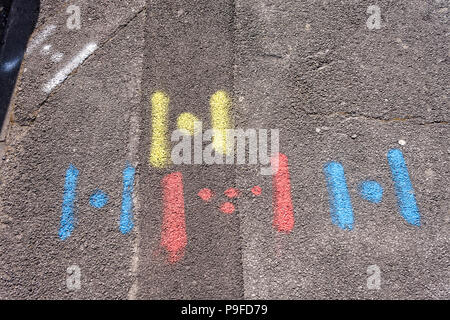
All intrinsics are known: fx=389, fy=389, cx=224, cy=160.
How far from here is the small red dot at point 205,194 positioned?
3018 millimetres

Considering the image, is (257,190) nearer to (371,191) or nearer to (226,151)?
(226,151)

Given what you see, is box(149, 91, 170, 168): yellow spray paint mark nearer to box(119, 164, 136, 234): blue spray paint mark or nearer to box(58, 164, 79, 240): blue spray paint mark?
box(119, 164, 136, 234): blue spray paint mark

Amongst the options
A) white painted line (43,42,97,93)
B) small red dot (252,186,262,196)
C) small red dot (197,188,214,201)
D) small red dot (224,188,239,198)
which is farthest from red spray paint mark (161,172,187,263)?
white painted line (43,42,97,93)

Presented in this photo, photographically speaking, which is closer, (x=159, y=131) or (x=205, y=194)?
(x=205, y=194)

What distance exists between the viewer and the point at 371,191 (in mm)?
3047

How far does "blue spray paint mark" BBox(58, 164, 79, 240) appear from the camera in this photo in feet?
9.60

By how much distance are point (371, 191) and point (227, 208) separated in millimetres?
1136

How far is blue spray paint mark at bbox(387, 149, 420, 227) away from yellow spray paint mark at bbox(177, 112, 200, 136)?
162 cm

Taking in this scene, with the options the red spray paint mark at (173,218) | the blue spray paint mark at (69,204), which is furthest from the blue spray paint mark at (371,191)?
the blue spray paint mark at (69,204)

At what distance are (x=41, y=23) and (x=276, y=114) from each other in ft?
7.88

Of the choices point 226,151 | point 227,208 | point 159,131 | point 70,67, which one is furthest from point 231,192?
point 70,67

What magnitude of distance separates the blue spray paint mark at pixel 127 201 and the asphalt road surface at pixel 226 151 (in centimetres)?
1

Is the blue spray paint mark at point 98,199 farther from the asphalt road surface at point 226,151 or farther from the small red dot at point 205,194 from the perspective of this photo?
the small red dot at point 205,194
